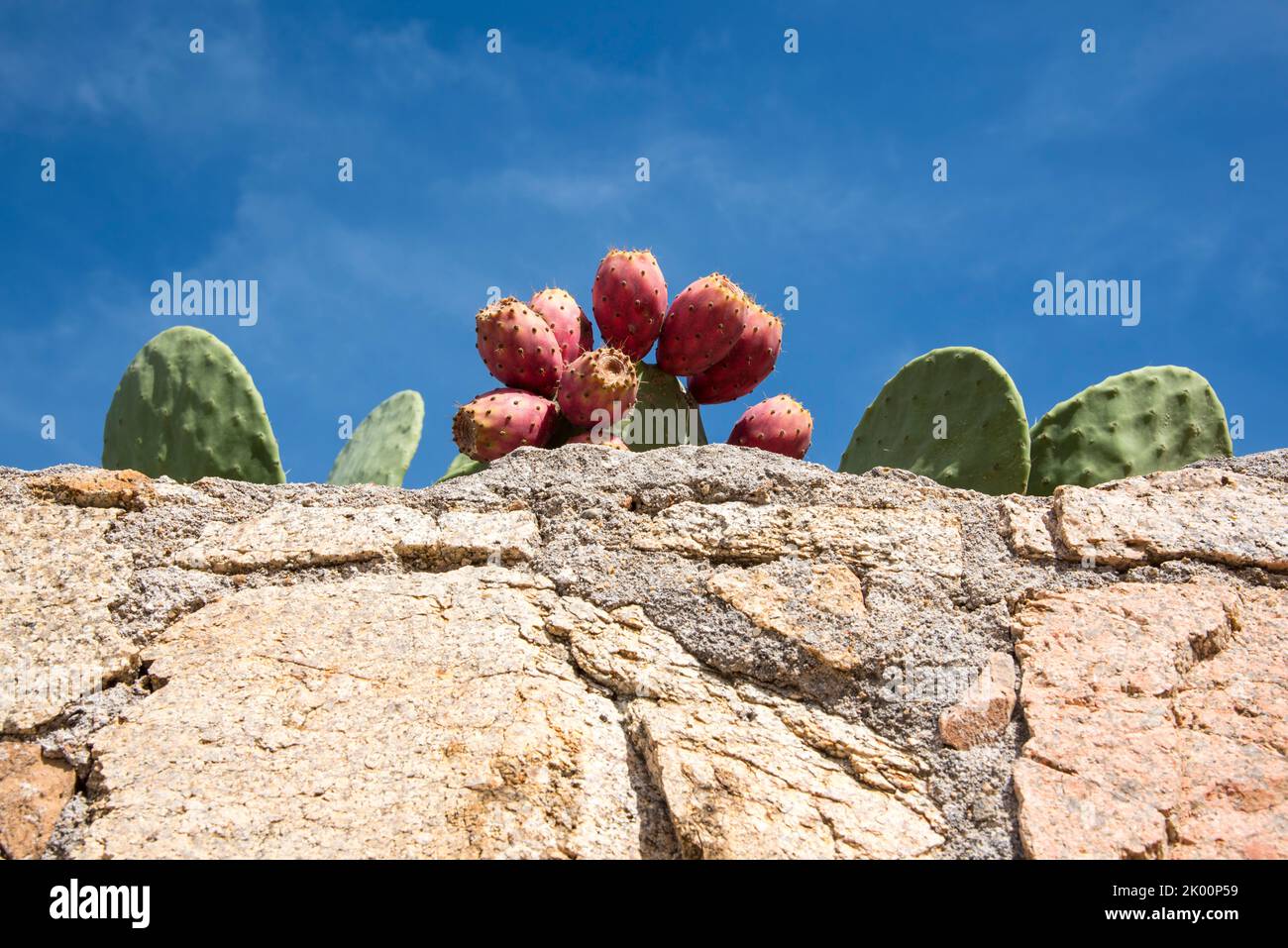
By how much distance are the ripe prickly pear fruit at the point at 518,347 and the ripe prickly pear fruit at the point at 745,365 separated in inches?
16.1

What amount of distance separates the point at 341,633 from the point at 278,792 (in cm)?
26

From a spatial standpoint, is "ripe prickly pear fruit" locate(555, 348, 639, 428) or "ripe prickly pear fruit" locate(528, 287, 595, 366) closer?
"ripe prickly pear fruit" locate(555, 348, 639, 428)

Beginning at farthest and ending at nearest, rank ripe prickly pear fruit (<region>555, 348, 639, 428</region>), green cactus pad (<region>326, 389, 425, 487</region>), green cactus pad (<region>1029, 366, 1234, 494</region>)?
green cactus pad (<region>326, 389, 425, 487</region>)
green cactus pad (<region>1029, 366, 1234, 494</region>)
ripe prickly pear fruit (<region>555, 348, 639, 428</region>)

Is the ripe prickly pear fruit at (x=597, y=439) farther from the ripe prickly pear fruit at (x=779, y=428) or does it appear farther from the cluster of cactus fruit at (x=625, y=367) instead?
the ripe prickly pear fruit at (x=779, y=428)

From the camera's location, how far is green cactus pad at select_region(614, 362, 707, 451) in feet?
8.80

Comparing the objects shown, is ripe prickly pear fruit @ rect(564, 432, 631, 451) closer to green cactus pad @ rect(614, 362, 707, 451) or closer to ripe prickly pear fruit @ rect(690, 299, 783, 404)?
green cactus pad @ rect(614, 362, 707, 451)

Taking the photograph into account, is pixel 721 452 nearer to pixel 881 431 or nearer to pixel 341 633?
pixel 341 633

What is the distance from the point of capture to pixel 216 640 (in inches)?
64.3

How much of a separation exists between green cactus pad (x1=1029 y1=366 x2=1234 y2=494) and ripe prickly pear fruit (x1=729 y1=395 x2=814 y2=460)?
58 centimetres

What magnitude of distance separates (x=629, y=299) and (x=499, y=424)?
18.1 inches

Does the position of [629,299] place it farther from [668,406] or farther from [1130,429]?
[1130,429]

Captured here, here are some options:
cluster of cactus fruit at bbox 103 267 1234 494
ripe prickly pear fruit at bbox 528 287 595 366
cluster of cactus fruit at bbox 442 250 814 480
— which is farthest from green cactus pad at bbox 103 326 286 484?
ripe prickly pear fruit at bbox 528 287 595 366
